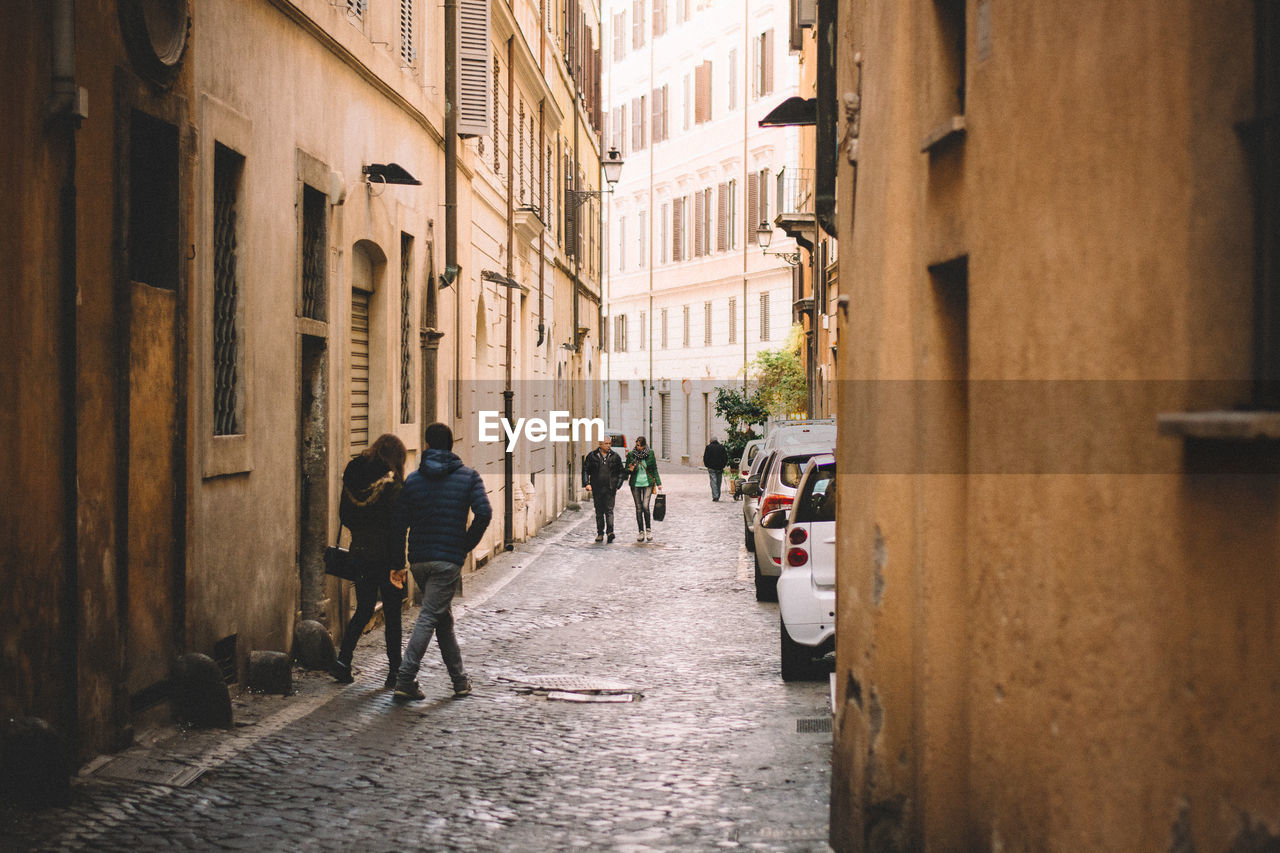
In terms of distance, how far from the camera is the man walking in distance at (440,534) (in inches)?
416

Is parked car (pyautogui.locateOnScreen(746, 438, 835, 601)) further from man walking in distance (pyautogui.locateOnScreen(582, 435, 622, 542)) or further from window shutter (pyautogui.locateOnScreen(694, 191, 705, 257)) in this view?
window shutter (pyautogui.locateOnScreen(694, 191, 705, 257))

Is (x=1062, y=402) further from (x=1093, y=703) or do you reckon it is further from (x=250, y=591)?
(x=250, y=591)

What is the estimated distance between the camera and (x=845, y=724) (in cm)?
674

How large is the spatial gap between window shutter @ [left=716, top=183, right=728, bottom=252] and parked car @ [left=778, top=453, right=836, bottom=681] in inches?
1513

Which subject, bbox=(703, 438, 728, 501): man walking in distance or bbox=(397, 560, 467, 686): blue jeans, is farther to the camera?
bbox=(703, 438, 728, 501): man walking in distance

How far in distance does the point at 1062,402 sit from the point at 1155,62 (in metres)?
1.09

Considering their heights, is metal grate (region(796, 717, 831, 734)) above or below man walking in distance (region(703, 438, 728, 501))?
below

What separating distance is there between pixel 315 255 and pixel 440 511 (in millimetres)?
3139

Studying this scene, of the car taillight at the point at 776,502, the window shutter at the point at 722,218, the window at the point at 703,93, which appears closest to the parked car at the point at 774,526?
the car taillight at the point at 776,502

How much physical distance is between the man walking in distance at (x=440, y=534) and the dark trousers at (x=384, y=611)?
458 mm

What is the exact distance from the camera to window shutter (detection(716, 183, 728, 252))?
49.4 metres

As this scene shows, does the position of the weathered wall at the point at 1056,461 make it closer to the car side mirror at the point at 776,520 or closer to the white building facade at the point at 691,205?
the car side mirror at the point at 776,520

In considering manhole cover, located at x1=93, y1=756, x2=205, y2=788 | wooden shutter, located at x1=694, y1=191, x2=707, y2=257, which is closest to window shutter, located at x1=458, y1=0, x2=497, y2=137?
manhole cover, located at x1=93, y1=756, x2=205, y2=788

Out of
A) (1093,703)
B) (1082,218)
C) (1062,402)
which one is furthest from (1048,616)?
(1082,218)
